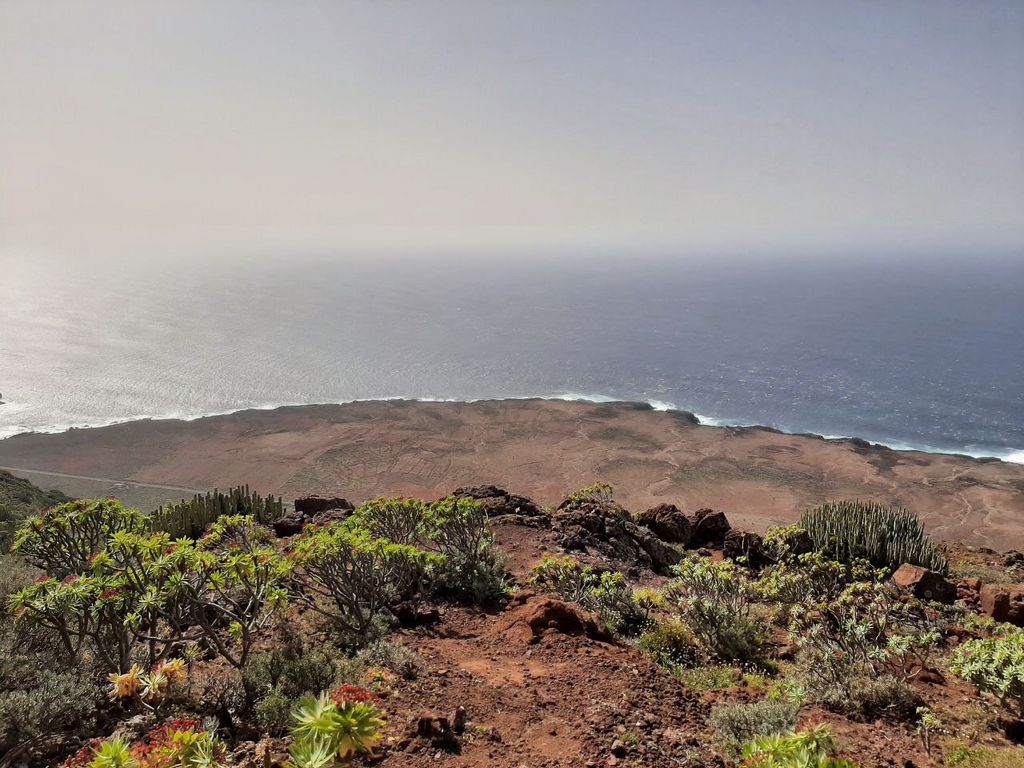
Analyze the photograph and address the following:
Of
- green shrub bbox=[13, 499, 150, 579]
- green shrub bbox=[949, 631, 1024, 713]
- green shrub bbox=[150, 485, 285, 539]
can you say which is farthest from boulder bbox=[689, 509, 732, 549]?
green shrub bbox=[13, 499, 150, 579]

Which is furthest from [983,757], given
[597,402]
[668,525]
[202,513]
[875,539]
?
[597,402]

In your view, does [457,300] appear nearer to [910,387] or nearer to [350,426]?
[350,426]

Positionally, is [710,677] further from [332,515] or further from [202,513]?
[202,513]

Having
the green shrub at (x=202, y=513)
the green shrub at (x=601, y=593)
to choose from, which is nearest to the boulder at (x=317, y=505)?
the green shrub at (x=202, y=513)

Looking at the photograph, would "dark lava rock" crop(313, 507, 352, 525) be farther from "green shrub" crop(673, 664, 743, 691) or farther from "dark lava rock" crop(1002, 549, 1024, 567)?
"dark lava rock" crop(1002, 549, 1024, 567)

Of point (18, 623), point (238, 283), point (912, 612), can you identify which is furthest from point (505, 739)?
point (238, 283)

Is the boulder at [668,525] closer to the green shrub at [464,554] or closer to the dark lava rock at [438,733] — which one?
the green shrub at [464,554]
